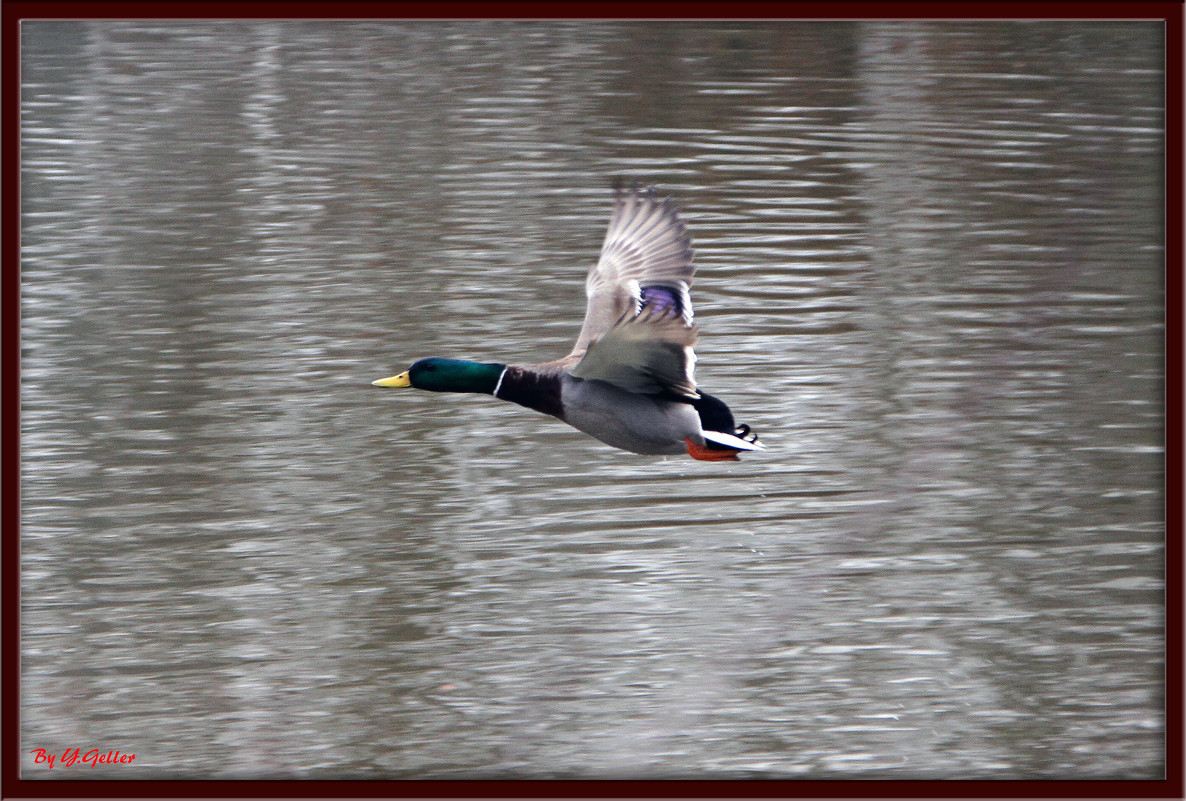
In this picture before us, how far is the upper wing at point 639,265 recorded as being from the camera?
544cm

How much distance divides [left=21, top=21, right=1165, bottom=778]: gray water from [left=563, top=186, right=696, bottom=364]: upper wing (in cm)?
87

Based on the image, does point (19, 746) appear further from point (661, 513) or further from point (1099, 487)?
point (1099, 487)


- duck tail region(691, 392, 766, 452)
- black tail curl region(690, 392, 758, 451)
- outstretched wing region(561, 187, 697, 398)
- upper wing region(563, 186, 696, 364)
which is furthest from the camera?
upper wing region(563, 186, 696, 364)

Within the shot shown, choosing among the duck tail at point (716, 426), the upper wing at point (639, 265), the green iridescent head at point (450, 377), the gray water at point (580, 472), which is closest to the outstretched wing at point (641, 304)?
the upper wing at point (639, 265)

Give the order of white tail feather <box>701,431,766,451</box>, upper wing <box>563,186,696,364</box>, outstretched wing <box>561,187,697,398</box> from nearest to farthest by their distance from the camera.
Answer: outstretched wing <box>561,187,697,398</box> → white tail feather <box>701,431,766,451</box> → upper wing <box>563,186,696,364</box>

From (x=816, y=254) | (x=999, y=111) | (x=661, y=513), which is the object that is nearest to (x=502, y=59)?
(x=999, y=111)

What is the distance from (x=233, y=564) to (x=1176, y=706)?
3.21 metres
